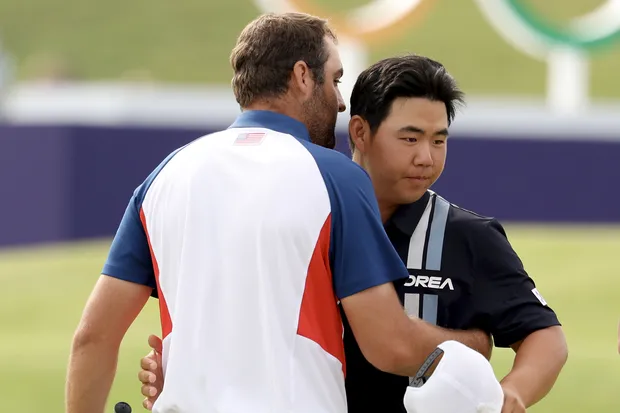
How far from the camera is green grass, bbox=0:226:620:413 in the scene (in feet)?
31.1

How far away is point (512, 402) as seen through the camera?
3.22 metres

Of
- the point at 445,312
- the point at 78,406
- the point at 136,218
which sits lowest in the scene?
the point at 78,406

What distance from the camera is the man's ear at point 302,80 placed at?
333cm

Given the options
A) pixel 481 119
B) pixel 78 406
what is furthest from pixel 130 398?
pixel 481 119

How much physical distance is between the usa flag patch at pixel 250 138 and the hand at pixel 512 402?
85 centimetres

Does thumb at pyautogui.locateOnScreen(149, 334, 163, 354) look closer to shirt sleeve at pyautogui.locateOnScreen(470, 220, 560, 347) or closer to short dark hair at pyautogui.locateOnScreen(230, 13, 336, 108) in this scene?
short dark hair at pyautogui.locateOnScreen(230, 13, 336, 108)

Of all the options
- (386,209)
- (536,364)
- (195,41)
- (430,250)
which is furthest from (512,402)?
(195,41)

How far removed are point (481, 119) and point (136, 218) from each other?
721 inches

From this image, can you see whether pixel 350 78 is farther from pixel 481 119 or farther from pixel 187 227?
pixel 187 227

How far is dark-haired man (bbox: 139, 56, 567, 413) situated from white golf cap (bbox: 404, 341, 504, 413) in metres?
0.24

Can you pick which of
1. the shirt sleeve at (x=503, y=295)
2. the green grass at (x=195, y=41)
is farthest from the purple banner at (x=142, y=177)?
the green grass at (x=195, y=41)

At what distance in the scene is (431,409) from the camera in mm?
3072

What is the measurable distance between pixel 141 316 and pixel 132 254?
33.4 feet

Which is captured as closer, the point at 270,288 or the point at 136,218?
the point at 270,288
